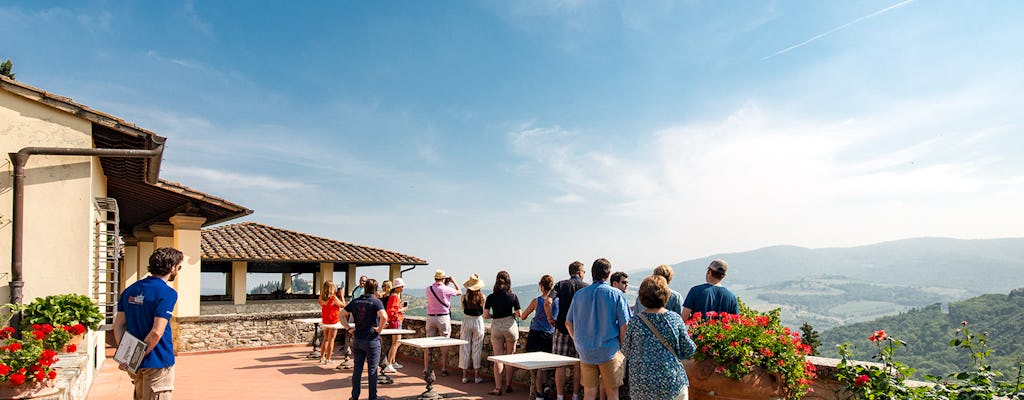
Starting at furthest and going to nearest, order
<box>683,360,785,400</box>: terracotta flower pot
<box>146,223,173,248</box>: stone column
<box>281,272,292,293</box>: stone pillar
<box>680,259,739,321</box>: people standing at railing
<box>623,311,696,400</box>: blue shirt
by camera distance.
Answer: <box>281,272,292,293</box>: stone pillar → <box>146,223,173,248</box>: stone column → <box>680,259,739,321</box>: people standing at railing → <box>683,360,785,400</box>: terracotta flower pot → <box>623,311,696,400</box>: blue shirt

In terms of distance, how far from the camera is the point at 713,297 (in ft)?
17.6

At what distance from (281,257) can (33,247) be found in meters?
10.4

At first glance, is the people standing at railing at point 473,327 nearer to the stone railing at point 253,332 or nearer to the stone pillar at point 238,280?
the stone railing at point 253,332

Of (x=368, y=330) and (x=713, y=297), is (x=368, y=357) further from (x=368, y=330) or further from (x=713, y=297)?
(x=713, y=297)

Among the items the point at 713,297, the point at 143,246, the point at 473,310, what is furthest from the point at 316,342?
the point at 713,297

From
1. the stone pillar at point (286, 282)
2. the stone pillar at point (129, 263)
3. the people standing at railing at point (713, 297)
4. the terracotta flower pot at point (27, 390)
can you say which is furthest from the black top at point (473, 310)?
the stone pillar at point (286, 282)

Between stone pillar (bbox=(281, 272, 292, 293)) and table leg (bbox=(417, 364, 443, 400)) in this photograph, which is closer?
table leg (bbox=(417, 364, 443, 400))

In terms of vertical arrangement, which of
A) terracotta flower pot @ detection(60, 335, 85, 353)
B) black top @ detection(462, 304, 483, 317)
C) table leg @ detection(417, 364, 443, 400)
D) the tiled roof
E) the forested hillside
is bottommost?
the forested hillside

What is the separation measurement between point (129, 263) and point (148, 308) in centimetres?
1578

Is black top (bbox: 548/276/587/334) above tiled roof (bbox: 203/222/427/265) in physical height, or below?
below

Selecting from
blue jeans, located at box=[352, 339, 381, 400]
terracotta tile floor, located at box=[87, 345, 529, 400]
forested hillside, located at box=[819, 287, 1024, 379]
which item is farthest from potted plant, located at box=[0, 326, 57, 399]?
forested hillside, located at box=[819, 287, 1024, 379]

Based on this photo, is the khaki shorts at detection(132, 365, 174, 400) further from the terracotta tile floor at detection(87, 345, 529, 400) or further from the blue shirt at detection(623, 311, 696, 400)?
the terracotta tile floor at detection(87, 345, 529, 400)

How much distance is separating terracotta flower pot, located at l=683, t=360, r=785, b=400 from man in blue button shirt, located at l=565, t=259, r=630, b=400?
0.64 metres

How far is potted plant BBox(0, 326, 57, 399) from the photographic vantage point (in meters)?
4.69
